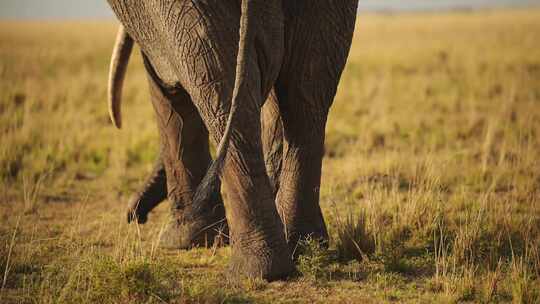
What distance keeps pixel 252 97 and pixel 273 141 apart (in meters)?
1.00

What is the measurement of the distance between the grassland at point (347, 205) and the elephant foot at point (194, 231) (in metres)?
0.13

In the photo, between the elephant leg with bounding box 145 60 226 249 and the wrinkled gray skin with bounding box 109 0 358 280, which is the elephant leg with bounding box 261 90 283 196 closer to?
the wrinkled gray skin with bounding box 109 0 358 280

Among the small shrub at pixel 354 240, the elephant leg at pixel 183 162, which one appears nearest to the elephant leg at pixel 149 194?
the elephant leg at pixel 183 162

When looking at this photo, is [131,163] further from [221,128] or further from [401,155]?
[221,128]

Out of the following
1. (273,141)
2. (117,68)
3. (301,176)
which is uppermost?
(117,68)

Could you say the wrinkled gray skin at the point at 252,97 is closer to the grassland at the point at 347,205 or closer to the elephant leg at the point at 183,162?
the elephant leg at the point at 183,162

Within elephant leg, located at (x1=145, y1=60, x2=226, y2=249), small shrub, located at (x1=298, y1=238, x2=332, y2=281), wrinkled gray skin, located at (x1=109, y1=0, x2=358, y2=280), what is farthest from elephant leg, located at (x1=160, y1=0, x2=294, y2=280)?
elephant leg, located at (x1=145, y1=60, x2=226, y2=249)

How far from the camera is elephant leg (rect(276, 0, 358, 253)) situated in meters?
4.02

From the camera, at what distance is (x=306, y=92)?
160 inches

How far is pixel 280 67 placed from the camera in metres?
3.94

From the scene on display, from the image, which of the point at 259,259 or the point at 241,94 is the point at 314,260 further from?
the point at 241,94

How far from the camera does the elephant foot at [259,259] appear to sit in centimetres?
385

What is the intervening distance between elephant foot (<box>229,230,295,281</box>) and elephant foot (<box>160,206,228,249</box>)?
0.97m

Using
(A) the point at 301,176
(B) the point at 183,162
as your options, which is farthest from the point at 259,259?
(B) the point at 183,162
